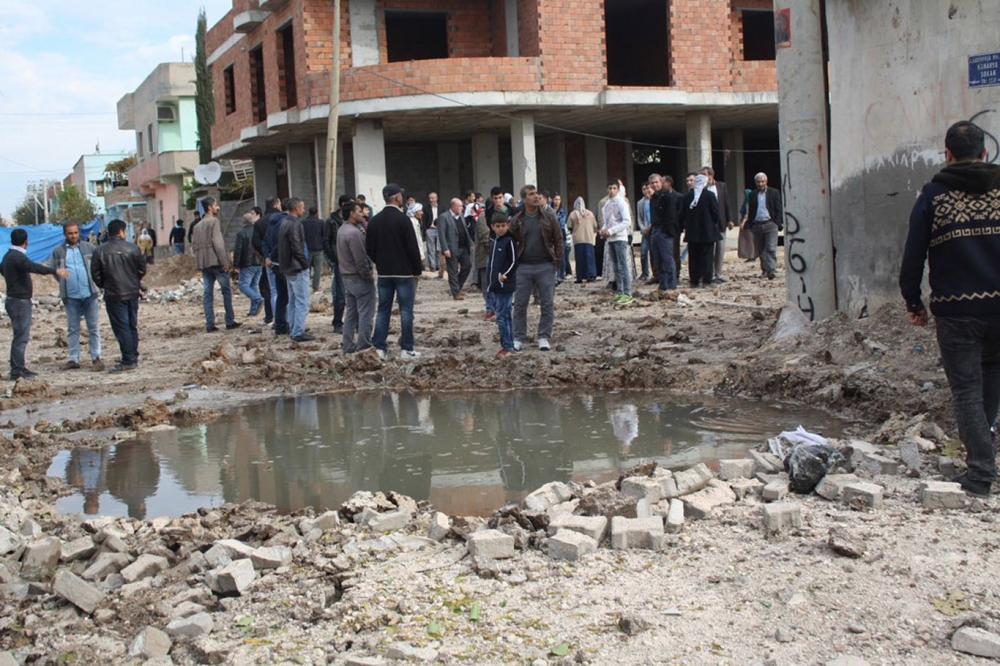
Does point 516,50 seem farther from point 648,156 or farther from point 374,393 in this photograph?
point 374,393

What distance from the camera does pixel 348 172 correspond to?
3173 centimetres

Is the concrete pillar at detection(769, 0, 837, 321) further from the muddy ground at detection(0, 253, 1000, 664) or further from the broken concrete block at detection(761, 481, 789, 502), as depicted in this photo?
the broken concrete block at detection(761, 481, 789, 502)

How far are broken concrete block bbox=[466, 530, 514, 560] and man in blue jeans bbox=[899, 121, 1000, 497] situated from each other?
92.3 inches

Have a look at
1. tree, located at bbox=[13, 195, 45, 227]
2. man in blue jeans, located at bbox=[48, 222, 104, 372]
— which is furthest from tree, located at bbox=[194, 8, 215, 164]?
tree, located at bbox=[13, 195, 45, 227]

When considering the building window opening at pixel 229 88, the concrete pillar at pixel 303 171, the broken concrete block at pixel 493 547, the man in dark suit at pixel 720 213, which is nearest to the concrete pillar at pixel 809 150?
the man in dark suit at pixel 720 213

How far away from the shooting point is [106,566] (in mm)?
4902

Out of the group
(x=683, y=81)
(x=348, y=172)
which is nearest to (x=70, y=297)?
(x=683, y=81)

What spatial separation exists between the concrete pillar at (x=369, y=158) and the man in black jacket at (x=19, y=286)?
14846 millimetres

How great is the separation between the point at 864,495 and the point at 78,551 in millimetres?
3934

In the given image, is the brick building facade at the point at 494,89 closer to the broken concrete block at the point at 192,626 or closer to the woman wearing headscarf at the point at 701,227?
the woman wearing headscarf at the point at 701,227

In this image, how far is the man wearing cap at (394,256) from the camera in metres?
10.8

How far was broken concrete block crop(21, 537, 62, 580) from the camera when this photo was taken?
16.6ft

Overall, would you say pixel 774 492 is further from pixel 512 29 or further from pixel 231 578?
pixel 512 29

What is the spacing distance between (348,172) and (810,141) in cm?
2346
